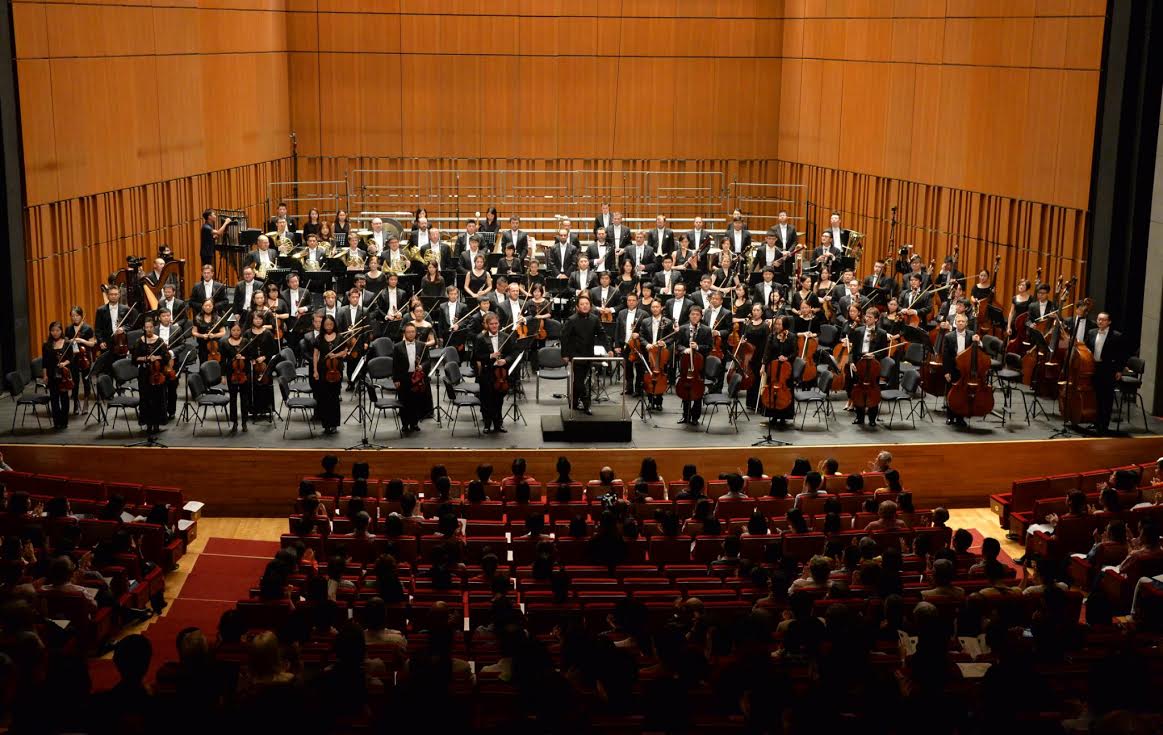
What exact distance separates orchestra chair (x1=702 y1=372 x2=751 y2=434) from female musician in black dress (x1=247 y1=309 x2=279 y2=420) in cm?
478

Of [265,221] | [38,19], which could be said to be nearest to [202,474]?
[38,19]

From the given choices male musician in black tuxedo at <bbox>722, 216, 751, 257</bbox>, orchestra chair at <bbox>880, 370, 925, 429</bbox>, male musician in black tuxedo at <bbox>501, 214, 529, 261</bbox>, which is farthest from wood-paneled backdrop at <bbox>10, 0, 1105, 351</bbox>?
male musician in black tuxedo at <bbox>501, 214, 529, 261</bbox>

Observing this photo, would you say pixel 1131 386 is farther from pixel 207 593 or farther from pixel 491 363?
pixel 207 593

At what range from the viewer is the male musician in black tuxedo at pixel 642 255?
17.5 metres

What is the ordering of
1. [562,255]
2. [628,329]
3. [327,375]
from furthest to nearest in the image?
1. [562,255]
2. [628,329]
3. [327,375]

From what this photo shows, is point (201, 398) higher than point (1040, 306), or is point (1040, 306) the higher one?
point (1040, 306)

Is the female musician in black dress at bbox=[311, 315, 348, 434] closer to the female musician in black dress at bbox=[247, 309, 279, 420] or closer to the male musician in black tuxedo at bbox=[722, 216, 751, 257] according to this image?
the female musician in black dress at bbox=[247, 309, 279, 420]

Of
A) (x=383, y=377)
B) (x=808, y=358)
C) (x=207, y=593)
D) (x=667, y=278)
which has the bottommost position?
(x=207, y=593)

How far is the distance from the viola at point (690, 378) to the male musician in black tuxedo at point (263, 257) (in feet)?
21.1

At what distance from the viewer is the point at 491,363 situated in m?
13.2

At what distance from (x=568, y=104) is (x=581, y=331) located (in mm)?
11336

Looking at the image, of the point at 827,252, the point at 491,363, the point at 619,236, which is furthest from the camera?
the point at 619,236

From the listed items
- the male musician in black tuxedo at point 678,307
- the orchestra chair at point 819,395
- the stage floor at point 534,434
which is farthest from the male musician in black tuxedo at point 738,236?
the stage floor at point 534,434

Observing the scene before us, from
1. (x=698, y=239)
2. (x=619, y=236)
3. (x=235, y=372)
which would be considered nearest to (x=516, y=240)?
(x=619, y=236)
